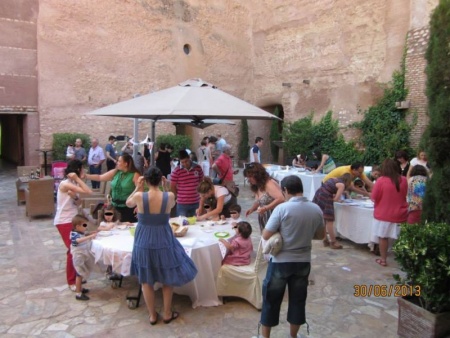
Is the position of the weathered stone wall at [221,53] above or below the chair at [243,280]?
above

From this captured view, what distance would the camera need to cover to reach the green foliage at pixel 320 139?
15492 mm

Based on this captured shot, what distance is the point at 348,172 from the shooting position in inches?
258

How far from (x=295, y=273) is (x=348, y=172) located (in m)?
3.59

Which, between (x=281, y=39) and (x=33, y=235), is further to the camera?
(x=281, y=39)

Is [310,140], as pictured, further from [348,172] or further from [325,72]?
[348,172]

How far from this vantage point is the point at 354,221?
6594mm

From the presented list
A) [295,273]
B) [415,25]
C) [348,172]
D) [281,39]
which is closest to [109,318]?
[295,273]

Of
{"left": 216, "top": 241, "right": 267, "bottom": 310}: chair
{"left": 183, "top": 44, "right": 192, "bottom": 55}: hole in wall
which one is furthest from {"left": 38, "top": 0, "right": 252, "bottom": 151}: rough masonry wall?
{"left": 216, "top": 241, "right": 267, "bottom": 310}: chair

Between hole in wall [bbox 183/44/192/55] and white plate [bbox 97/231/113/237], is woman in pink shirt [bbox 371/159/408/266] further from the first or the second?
hole in wall [bbox 183/44/192/55]

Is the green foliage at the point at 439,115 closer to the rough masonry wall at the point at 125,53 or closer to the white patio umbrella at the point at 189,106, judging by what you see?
the white patio umbrella at the point at 189,106

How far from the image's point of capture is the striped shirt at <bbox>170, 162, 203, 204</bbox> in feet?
19.2

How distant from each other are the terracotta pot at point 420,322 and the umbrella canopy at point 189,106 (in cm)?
288

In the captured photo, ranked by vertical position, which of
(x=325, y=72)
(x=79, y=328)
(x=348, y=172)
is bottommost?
(x=79, y=328)
